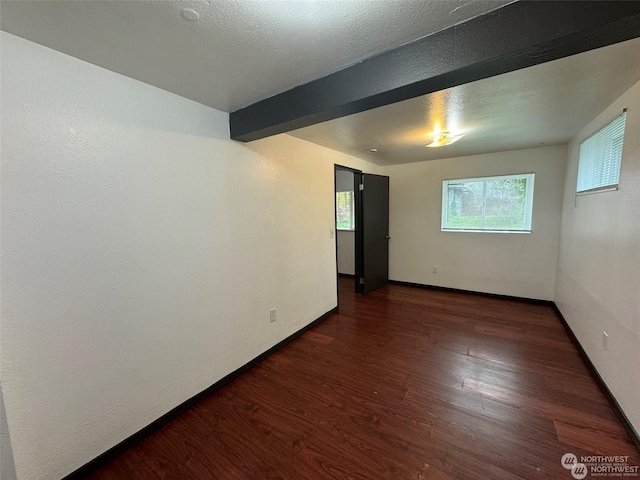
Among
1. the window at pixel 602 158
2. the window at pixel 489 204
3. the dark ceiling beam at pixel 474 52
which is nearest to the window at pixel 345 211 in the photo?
the window at pixel 489 204

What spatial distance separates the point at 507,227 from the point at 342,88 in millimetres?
3724

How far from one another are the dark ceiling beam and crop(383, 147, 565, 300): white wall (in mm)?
3258

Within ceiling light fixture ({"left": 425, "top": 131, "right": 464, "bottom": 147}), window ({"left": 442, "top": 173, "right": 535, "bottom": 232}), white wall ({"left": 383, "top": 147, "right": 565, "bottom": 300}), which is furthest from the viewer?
window ({"left": 442, "top": 173, "right": 535, "bottom": 232})

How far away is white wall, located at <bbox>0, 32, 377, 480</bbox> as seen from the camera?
1.23m

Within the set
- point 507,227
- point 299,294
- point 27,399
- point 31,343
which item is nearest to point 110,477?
point 27,399

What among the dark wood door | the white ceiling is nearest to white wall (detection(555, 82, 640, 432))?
the white ceiling

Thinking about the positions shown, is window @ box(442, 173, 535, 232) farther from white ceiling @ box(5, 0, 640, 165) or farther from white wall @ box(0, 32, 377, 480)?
white wall @ box(0, 32, 377, 480)

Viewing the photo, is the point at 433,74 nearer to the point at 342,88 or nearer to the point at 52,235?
the point at 342,88

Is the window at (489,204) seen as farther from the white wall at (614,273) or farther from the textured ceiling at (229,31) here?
the textured ceiling at (229,31)

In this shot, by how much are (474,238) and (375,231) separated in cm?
155

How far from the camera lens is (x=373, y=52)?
4.41ft

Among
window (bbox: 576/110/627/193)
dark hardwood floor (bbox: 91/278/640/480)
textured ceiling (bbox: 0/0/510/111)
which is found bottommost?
dark hardwood floor (bbox: 91/278/640/480)

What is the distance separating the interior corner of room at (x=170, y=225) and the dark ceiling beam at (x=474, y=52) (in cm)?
11

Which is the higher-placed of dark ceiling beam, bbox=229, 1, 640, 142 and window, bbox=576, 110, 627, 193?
dark ceiling beam, bbox=229, 1, 640, 142
